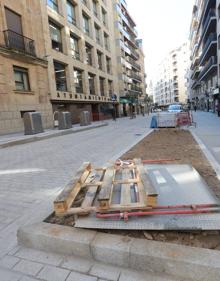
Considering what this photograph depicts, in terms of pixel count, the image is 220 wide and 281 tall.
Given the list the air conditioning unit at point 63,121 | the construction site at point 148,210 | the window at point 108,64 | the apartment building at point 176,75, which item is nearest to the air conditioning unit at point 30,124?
the air conditioning unit at point 63,121

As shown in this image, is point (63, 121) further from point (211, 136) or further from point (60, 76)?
point (211, 136)

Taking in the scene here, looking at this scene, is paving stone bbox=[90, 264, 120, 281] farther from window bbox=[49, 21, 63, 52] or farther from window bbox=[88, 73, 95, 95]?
window bbox=[88, 73, 95, 95]

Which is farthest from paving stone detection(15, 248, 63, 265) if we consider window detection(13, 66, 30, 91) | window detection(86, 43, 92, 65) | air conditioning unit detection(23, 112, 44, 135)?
window detection(86, 43, 92, 65)

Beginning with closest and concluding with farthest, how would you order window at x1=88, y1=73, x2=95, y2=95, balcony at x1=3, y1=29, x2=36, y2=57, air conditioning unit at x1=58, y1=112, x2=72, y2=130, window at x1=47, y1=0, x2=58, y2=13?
balcony at x1=3, y1=29, x2=36, y2=57
air conditioning unit at x1=58, y1=112, x2=72, y2=130
window at x1=47, y1=0, x2=58, y2=13
window at x1=88, y1=73, x2=95, y2=95

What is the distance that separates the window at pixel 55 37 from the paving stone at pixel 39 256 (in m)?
22.8

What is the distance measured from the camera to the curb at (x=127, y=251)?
1970 mm

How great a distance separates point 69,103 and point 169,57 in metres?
108

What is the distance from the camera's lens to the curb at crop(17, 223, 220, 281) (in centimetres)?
197

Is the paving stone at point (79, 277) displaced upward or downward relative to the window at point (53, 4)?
downward

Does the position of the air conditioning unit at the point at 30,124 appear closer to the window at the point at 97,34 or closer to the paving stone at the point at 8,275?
the paving stone at the point at 8,275

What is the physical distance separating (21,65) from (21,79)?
1.04 m

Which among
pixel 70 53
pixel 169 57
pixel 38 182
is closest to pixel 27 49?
pixel 70 53

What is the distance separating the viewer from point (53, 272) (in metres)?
2.14

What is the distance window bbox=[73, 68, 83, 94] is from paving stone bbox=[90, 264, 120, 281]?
25111mm
